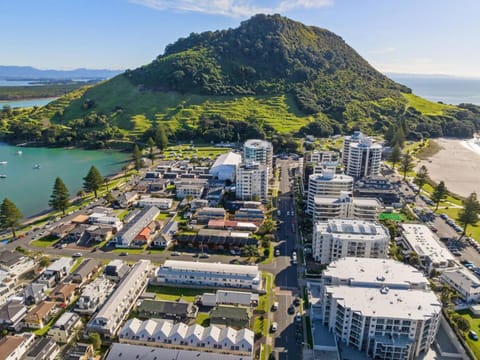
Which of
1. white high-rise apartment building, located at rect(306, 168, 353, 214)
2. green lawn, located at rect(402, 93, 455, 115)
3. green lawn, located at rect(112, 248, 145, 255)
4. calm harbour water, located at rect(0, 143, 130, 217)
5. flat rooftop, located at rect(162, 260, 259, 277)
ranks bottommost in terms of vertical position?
calm harbour water, located at rect(0, 143, 130, 217)

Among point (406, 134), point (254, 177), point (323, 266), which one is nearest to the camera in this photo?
point (323, 266)

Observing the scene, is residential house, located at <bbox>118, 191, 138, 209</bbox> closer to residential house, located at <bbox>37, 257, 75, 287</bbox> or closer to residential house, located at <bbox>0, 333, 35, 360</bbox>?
residential house, located at <bbox>37, 257, 75, 287</bbox>

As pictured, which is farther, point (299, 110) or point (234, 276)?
point (299, 110)

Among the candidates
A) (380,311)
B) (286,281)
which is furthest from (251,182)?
(380,311)

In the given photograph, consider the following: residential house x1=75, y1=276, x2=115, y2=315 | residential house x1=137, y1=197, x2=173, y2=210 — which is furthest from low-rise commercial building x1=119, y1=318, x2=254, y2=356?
residential house x1=137, y1=197, x2=173, y2=210

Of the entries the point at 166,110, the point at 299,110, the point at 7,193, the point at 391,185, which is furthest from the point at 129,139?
the point at 391,185

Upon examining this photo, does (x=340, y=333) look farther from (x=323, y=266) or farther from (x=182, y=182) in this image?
(x=182, y=182)

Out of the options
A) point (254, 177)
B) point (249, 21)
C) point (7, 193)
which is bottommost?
point (7, 193)
